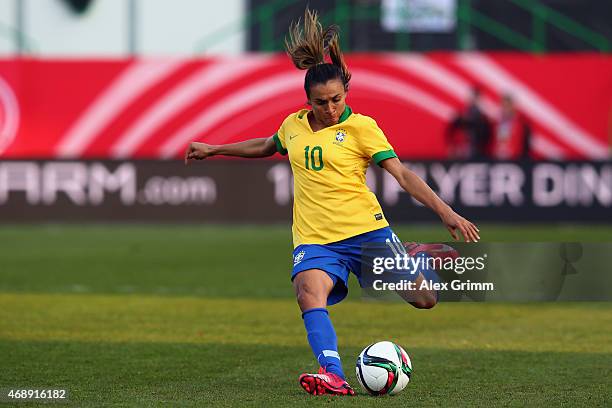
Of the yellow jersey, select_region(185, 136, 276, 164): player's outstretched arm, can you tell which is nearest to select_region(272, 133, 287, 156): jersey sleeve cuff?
select_region(185, 136, 276, 164): player's outstretched arm

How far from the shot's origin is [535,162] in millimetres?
22422

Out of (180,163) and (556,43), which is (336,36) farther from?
(556,43)

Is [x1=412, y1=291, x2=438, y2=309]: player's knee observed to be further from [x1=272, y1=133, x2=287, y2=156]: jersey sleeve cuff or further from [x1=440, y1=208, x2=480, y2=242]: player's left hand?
[x1=272, y1=133, x2=287, y2=156]: jersey sleeve cuff

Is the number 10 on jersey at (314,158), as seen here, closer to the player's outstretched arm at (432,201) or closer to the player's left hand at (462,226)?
the player's outstretched arm at (432,201)

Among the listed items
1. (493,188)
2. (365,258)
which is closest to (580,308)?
(365,258)

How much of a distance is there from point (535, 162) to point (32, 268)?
32.0 feet

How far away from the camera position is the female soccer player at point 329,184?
7254 millimetres

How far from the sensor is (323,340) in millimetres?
7184

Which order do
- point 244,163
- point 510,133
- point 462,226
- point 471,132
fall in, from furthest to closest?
point 510,133
point 471,132
point 244,163
point 462,226

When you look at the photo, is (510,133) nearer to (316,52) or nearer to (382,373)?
(316,52)

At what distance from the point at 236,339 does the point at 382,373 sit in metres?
2.91

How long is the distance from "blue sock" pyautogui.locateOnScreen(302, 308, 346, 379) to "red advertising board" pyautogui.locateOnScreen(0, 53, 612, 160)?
1881cm

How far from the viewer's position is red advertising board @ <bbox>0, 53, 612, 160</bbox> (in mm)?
26172

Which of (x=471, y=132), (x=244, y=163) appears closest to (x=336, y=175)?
(x=244, y=163)
